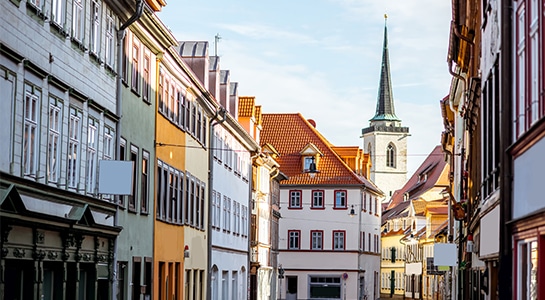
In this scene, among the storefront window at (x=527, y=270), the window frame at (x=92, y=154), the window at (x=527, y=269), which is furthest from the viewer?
the window frame at (x=92, y=154)

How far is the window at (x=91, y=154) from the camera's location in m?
24.1

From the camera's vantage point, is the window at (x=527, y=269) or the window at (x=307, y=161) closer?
the window at (x=527, y=269)

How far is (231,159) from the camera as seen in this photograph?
164 feet

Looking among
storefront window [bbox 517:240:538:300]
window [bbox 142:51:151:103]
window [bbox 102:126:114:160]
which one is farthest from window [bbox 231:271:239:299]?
storefront window [bbox 517:240:538:300]

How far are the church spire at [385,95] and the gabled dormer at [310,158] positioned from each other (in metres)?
84.8

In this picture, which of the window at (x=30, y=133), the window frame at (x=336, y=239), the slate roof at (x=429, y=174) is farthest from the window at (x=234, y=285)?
the slate roof at (x=429, y=174)

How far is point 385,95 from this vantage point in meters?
169

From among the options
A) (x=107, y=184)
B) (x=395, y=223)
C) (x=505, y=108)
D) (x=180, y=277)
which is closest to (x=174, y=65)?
(x=180, y=277)

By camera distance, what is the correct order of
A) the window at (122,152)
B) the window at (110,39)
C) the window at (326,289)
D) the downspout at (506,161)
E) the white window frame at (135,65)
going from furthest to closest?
the window at (326,289) < the white window frame at (135,65) < the window at (122,152) < the window at (110,39) < the downspout at (506,161)

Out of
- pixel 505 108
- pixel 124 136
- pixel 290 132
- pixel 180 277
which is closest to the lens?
pixel 505 108

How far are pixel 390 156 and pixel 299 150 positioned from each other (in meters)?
84.8

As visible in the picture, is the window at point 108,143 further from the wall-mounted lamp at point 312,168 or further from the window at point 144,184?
the wall-mounted lamp at point 312,168

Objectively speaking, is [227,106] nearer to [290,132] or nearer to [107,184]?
[107,184]

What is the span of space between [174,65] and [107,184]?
13.0 metres
